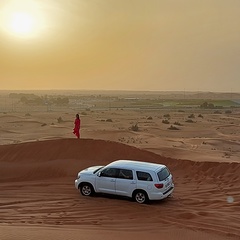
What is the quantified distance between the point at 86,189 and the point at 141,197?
7.62 ft

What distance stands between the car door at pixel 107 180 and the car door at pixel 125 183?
0.55 feet

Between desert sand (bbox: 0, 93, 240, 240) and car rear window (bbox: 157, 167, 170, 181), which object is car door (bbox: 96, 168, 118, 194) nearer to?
desert sand (bbox: 0, 93, 240, 240)

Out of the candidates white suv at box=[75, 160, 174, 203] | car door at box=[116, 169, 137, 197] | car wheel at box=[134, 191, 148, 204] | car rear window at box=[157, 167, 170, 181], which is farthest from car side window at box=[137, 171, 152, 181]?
car wheel at box=[134, 191, 148, 204]

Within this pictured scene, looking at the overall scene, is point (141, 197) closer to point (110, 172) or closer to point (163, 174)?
point (163, 174)

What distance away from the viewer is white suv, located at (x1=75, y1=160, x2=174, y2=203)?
1436 centimetres

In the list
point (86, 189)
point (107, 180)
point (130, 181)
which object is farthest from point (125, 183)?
point (86, 189)

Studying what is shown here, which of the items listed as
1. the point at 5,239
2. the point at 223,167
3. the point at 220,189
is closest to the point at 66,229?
the point at 5,239

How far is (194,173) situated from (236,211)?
241 inches

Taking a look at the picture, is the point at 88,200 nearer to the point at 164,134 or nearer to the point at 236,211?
the point at 236,211

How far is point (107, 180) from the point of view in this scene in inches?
590

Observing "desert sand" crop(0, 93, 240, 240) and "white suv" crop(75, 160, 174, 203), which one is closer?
"desert sand" crop(0, 93, 240, 240)

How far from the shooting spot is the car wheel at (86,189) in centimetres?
1538

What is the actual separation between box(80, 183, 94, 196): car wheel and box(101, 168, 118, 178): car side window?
2.54 ft

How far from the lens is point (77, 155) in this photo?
21031mm
